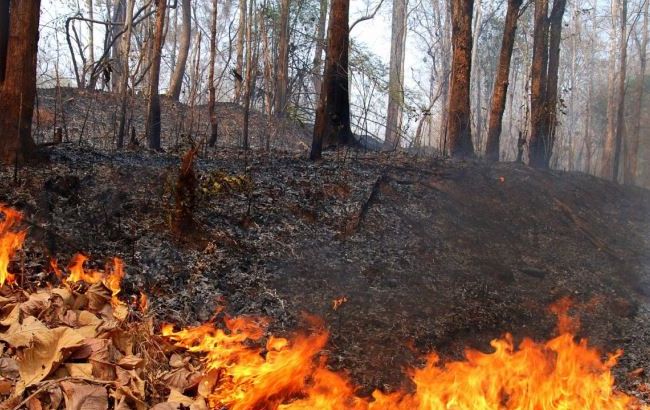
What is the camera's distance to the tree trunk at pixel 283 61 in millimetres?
10922

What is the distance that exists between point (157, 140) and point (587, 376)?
6766mm

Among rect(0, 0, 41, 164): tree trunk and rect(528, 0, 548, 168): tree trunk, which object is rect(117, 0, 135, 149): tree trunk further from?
rect(528, 0, 548, 168): tree trunk

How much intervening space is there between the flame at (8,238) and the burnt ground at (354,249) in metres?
0.13

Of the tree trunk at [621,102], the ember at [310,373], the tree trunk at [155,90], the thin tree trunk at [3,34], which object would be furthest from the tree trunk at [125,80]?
the tree trunk at [621,102]

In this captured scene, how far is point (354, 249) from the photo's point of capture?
602 centimetres

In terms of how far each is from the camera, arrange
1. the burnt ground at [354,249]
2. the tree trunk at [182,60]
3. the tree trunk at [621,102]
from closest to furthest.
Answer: the burnt ground at [354,249] → the tree trunk at [182,60] → the tree trunk at [621,102]

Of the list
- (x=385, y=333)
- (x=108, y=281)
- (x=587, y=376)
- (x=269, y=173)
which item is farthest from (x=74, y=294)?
(x=587, y=376)

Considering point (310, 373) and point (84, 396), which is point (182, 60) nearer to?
point (310, 373)

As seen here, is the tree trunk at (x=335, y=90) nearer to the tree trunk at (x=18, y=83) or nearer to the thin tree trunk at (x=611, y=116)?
the tree trunk at (x=18, y=83)

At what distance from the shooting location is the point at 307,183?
703 centimetres

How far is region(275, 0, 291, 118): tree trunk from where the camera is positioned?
10.9 metres

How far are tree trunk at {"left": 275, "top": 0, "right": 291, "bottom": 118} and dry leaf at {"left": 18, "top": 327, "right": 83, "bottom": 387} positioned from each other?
830 cm

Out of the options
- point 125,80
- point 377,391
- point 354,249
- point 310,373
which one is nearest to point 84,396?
point 310,373

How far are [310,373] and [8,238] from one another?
9.05 feet
